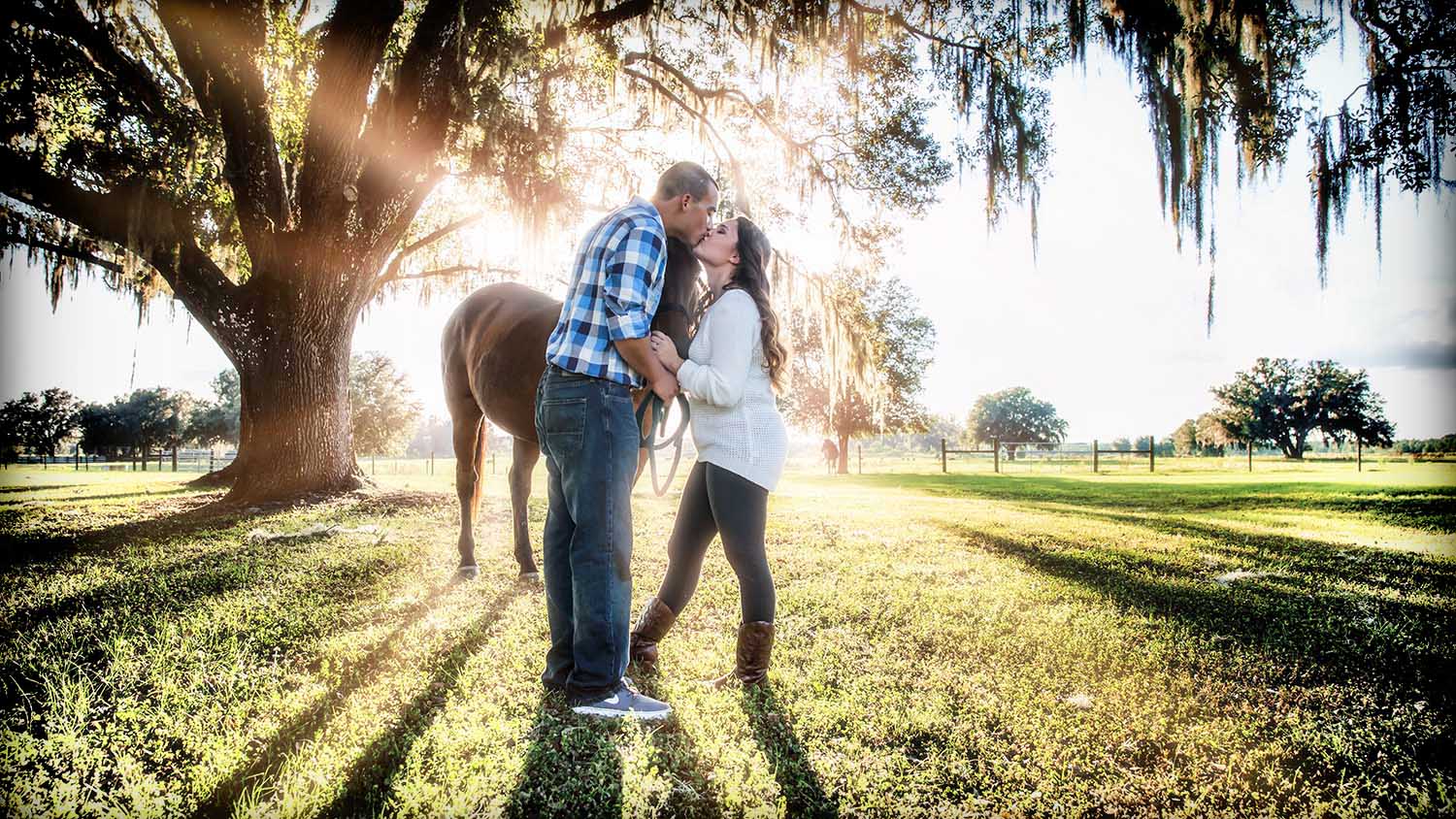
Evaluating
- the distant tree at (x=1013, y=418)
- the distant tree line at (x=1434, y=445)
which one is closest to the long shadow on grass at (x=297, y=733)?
the distant tree line at (x=1434, y=445)

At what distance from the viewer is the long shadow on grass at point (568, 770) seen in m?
1.67

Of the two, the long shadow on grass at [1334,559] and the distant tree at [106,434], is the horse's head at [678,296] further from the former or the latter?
the distant tree at [106,434]

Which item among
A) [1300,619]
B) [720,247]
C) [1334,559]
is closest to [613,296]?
[720,247]

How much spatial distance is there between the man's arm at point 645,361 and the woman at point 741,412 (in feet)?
0.24

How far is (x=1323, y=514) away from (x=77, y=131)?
16230 millimetres

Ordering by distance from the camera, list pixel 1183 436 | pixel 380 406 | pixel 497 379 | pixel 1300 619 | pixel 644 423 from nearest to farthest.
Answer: pixel 644 423
pixel 1300 619
pixel 497 379
pixel 380 406
pixel 1183 436

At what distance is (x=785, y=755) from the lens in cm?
196

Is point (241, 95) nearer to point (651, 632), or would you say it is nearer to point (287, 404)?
point (287, 404)

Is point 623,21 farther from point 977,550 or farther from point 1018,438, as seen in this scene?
point 1018,438

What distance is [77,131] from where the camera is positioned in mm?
8164

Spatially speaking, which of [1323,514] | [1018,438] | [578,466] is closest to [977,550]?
[578,466]

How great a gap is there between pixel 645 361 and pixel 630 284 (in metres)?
0.27

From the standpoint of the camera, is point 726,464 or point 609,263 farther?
point 726,464

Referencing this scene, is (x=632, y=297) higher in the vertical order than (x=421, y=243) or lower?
lower
